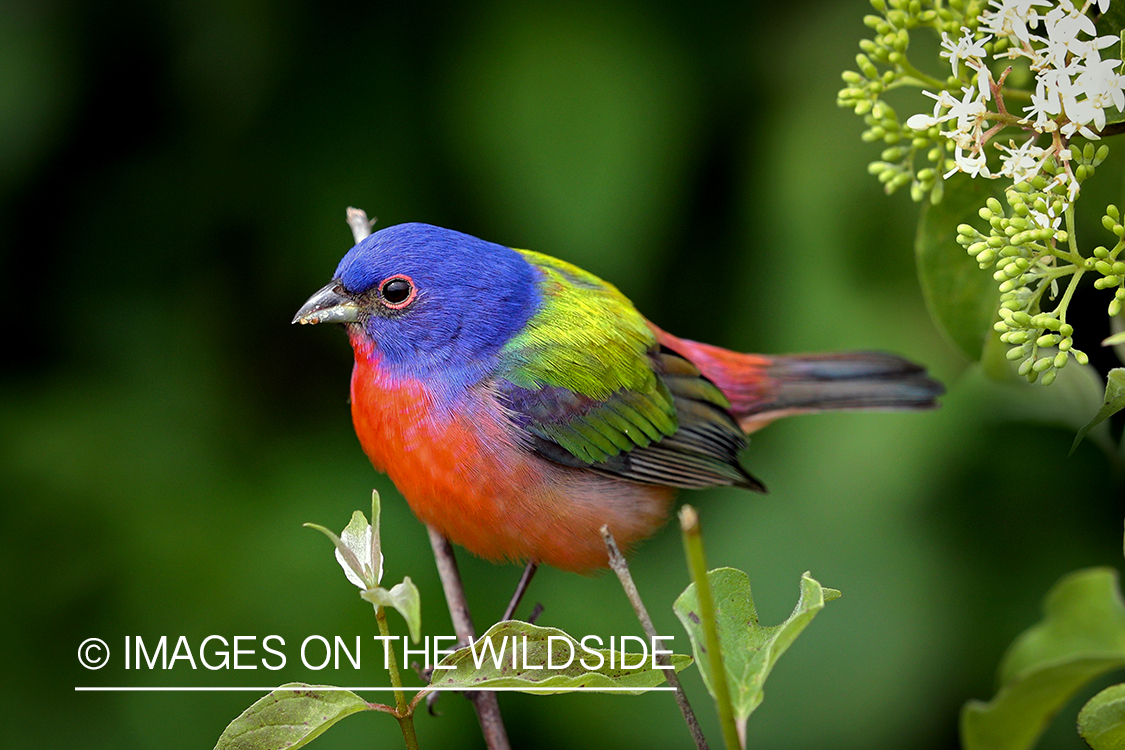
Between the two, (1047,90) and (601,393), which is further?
(601,393)

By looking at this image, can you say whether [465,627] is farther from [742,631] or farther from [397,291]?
[742,631]

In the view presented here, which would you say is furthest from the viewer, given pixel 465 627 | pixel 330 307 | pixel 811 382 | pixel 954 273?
pixel 811 382

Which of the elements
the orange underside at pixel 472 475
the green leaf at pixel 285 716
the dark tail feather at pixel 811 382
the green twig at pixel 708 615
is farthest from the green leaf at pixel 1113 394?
the dark tail feather at pixel 811 382

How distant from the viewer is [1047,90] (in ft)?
3.90

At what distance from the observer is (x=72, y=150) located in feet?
10.8

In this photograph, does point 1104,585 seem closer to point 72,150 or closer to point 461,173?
point 461,173

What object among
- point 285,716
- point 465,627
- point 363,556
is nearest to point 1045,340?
point 363,556

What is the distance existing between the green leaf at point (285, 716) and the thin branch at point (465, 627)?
20 centimetres

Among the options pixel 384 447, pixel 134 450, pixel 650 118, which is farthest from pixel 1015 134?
pixel 134 450

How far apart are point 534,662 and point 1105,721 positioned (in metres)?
0.58

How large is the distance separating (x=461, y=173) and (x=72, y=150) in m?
1.19

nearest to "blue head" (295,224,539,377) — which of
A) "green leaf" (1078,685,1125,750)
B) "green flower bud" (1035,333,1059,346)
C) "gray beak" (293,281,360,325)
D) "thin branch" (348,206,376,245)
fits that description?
"gray beak" (293,281,360,325)

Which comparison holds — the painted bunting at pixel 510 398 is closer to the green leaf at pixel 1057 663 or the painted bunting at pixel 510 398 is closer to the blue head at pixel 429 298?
the blue head at pixel 429 298

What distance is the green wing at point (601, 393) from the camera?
2.32 m
